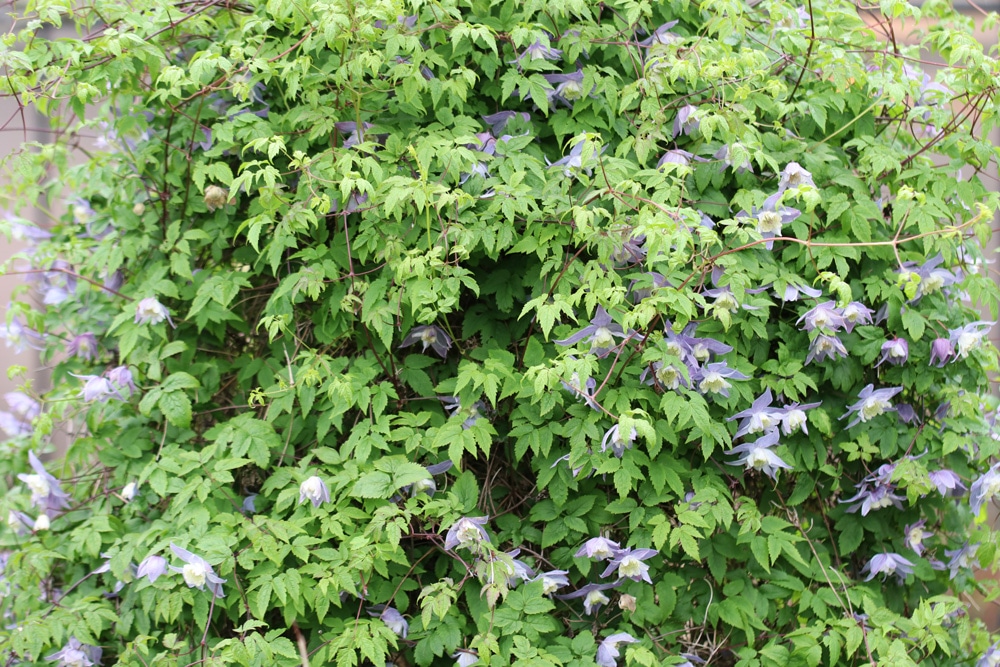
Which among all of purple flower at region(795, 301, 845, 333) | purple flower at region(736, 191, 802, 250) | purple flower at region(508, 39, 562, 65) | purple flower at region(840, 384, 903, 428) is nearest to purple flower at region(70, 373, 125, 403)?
purple flower at region(508, 39, 562, 65)

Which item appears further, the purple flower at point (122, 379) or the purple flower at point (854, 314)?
the purple flower at point (122, 379)

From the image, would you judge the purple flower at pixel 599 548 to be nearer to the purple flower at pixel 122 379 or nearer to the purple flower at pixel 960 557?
the purple flower at pixel 960 557

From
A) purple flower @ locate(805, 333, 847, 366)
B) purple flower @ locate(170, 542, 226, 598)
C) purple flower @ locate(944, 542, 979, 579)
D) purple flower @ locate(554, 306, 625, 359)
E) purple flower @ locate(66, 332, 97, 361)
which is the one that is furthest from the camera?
purple flower @ locate(66, 332, 97, 361)

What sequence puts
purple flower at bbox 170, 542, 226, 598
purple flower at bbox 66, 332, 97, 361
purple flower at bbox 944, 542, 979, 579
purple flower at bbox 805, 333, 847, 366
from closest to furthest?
1. purple flower at bbox 170, 542, 226, 598
2. purple flower at bbox 805, 333, 847, 366
3. purple flower at bbox 944, 542, 979, 579
4. purple flower at bbox 66, 332, 97, 361

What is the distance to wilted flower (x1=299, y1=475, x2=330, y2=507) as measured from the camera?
6.14 ft

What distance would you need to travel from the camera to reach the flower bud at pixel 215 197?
2.19m

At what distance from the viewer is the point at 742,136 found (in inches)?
78.7

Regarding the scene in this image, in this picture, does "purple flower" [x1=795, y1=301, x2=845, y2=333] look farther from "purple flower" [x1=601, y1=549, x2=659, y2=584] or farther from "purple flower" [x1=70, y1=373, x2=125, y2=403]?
"purple flower" [x1=70, y1=373, x2=125, y2=403]

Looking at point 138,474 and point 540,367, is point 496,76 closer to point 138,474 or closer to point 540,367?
point 540,367

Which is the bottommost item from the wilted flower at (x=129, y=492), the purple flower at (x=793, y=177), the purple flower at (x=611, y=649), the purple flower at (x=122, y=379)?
the purple flower at (x=611, y=649)

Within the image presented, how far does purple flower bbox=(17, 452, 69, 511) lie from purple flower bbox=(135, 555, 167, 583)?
1.66 ft

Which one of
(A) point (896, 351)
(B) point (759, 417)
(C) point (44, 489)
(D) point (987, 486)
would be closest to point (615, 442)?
(B) point (759, 417)

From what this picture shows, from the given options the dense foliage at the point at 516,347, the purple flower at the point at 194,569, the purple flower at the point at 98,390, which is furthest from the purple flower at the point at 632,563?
the purple flower at the point at 98,390

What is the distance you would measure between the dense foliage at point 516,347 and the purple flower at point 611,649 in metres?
0.04
